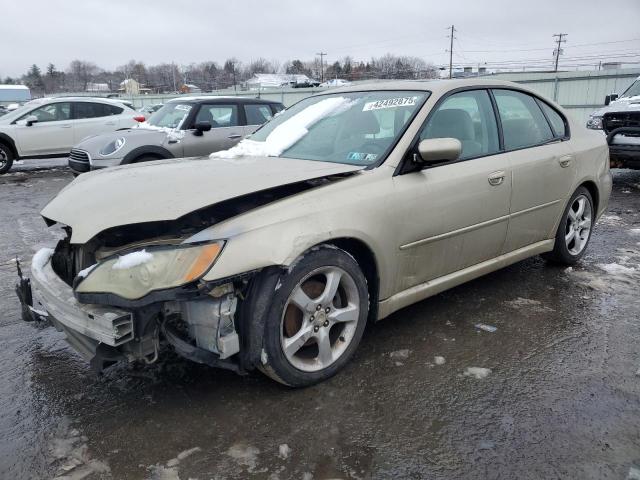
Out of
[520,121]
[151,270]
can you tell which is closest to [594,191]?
[520,121]

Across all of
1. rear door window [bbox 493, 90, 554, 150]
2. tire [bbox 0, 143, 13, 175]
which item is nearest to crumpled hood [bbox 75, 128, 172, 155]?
tire [bbox 0, 143, 13, 175]

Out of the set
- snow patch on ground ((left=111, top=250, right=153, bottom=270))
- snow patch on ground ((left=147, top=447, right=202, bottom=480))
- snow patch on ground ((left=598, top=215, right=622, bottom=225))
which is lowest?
snow patch on ground ((left=598, top=215, right=622, bottom=225))

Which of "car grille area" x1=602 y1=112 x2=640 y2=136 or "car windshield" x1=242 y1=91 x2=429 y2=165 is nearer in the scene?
"car windshield" x1=242 y1=91 x2=429 y2=165

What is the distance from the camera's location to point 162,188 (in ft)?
9.25

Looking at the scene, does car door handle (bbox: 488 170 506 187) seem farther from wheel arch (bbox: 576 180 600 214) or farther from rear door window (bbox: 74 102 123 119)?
rear door window (bbox: 74 102 123 119)

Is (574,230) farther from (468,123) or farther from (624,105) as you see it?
(624,105)

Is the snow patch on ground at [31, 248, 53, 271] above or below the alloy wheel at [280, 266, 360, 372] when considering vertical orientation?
above

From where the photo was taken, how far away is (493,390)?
2.84 m

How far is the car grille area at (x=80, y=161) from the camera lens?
8688 millimetres

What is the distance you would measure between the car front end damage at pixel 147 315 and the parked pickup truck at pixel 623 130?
8.31 metres

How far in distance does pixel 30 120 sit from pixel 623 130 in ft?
39.7

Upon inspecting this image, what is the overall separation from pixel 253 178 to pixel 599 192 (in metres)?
3.51

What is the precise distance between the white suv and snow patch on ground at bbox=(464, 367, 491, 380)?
38.0ft

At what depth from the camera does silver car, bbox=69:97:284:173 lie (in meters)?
8.38
